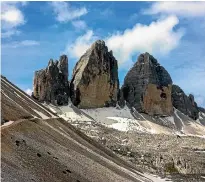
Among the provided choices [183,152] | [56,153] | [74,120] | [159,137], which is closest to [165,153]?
[183,152]

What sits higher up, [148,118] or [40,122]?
[148,118]

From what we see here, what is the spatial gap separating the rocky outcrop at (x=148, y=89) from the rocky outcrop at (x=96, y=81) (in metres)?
10.6

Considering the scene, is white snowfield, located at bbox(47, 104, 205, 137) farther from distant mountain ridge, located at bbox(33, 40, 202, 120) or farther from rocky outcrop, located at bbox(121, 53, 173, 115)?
rocky outcrop, located at bbox(121, 53, 173, 115)

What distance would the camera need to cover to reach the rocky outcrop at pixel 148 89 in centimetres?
18565

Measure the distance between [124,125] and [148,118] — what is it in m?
21.5

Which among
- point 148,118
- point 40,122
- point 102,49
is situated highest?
point 102,49

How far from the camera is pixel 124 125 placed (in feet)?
527

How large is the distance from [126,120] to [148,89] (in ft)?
78.7

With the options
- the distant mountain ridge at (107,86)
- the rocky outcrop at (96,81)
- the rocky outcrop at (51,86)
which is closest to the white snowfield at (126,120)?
the distant mountain ridge at (107,86)

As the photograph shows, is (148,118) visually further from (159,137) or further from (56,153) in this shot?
(56,153)

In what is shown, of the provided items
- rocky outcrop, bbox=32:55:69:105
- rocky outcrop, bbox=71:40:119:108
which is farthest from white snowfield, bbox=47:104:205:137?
rocky outcrop, bbox=32:55:69:105

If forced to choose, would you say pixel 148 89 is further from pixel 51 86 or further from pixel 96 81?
pixel 51 86

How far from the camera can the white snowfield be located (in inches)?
6299

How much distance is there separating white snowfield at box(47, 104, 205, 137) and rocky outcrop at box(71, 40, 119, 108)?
125 inches
